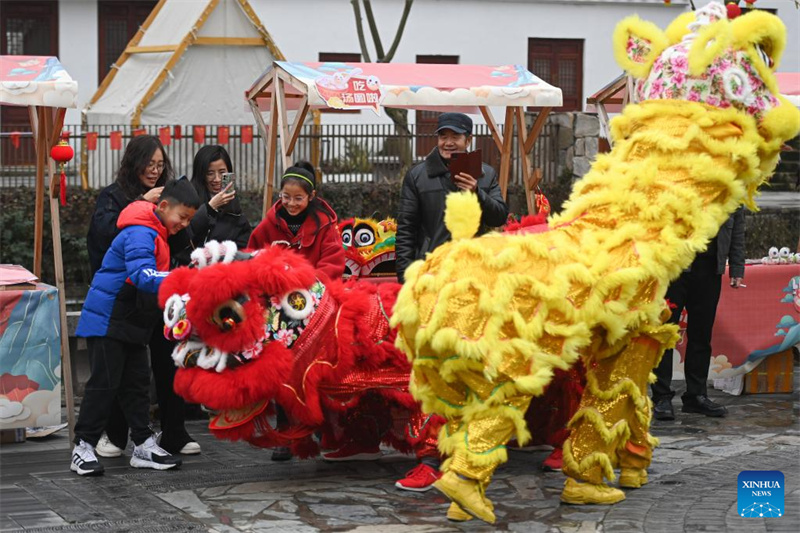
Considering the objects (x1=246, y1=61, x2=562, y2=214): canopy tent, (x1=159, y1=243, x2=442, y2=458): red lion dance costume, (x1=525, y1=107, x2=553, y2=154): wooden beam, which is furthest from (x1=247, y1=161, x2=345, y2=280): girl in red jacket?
(x1=525, y1=107, x2=553, y2=154): wooden beam

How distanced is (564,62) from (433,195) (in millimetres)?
18071

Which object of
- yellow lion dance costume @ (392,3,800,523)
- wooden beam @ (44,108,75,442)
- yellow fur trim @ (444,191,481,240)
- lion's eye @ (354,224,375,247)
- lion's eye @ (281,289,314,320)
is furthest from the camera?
lion's eye @ (354,224,375,247)

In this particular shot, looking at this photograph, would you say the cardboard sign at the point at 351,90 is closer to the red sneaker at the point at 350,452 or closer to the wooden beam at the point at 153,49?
A: the red sneaker at the point at 350,452

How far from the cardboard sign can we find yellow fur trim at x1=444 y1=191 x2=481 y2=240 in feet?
11.5

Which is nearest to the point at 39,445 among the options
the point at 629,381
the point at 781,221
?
the point at 629,381

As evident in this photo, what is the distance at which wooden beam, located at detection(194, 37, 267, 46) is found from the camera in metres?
17.8

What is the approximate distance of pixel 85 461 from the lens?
6.56 metres

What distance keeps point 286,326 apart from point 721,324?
4.24m

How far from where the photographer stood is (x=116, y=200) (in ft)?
23.0

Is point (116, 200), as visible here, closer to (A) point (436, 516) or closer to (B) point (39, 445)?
(B) point (39, 445)

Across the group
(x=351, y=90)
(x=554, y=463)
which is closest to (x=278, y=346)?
(x=554, y=463)

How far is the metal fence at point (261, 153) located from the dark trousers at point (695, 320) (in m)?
9.15

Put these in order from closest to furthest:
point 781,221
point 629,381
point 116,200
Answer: point 629,381
point 116,200
point 781,221

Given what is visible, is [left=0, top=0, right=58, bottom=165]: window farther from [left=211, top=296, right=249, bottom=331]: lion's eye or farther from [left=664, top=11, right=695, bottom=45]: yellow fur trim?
[left=664, top=11, right=695, bottom=45]: yellow fur trim
